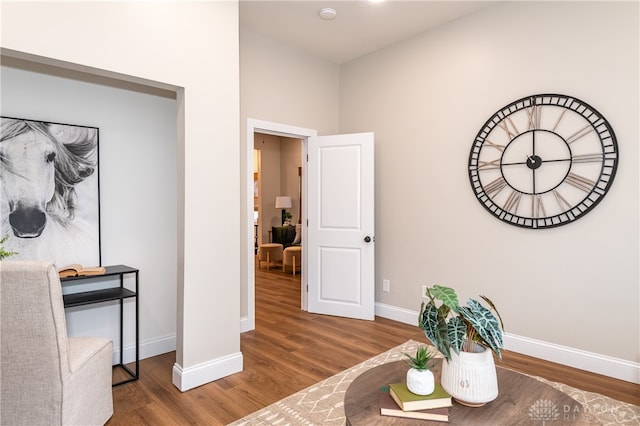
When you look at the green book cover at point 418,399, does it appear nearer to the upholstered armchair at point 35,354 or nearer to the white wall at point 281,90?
the upholstered armchair at point 35,354

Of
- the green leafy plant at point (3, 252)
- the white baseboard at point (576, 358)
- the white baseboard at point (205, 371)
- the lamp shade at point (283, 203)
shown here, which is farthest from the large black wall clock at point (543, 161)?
the lamp shade at point (283, 203)

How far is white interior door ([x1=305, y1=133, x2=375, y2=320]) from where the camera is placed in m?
4.14

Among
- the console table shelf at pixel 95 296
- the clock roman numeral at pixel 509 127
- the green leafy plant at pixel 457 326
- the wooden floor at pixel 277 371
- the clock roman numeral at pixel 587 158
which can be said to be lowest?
the wooden floor at pixel 277 371

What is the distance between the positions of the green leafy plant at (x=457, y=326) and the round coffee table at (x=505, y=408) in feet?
0.71

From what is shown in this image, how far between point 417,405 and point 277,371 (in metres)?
1.68

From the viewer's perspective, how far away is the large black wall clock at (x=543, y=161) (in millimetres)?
2811

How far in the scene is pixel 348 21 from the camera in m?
3.69

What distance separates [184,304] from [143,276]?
2.43ft

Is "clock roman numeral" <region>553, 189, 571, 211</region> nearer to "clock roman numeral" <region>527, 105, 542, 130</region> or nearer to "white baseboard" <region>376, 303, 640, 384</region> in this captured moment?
"clock roman numeral" <region>527, 105, 542, 130</region>

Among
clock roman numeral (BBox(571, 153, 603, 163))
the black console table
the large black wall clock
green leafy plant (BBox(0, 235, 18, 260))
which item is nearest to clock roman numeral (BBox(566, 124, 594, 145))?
the large black wall clock

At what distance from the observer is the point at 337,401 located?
7.89 ft

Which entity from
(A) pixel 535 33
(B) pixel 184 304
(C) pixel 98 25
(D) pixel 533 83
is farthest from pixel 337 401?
(A) pixel 535 33

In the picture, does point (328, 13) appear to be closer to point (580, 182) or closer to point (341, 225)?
point (341, 225)

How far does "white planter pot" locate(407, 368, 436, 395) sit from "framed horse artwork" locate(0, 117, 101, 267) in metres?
2.47
